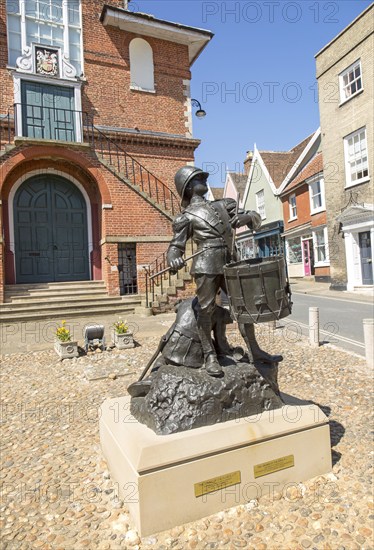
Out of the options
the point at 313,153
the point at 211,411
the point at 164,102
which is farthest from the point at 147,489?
the point at 313,153

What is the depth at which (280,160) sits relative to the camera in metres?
28.4

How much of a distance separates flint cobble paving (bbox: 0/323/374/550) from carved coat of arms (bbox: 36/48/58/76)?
11602mm

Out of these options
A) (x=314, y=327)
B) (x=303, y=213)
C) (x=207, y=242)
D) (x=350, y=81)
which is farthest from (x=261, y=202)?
Result: (x=207, y=242)

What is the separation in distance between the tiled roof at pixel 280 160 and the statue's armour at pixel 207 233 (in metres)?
24.4

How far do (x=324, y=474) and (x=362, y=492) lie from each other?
0.35m

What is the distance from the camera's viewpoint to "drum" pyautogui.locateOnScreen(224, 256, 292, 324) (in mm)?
2990

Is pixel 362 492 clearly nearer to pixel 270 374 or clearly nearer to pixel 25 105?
pixel 270 374

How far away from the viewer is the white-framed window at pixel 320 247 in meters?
21.0

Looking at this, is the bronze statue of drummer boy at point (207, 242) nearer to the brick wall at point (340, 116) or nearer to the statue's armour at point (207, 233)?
the statue's armour at point (207, 233)

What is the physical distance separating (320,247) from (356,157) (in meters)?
6.17

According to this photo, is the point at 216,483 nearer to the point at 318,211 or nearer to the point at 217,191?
the point at 318,211

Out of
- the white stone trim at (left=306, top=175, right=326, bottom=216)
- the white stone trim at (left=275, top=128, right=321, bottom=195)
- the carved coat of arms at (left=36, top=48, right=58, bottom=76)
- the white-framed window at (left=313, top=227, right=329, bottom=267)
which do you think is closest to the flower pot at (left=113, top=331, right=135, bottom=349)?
the carved coat of arms at (left=36, top=48, right=58, bottom=76)

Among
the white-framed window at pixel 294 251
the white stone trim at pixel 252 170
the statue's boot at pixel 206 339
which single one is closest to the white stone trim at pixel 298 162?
the white stone trim at pixel 252 170

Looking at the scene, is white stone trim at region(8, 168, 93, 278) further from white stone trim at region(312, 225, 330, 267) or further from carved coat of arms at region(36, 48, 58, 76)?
white stone trim at region(312, 225, 330, 267)
